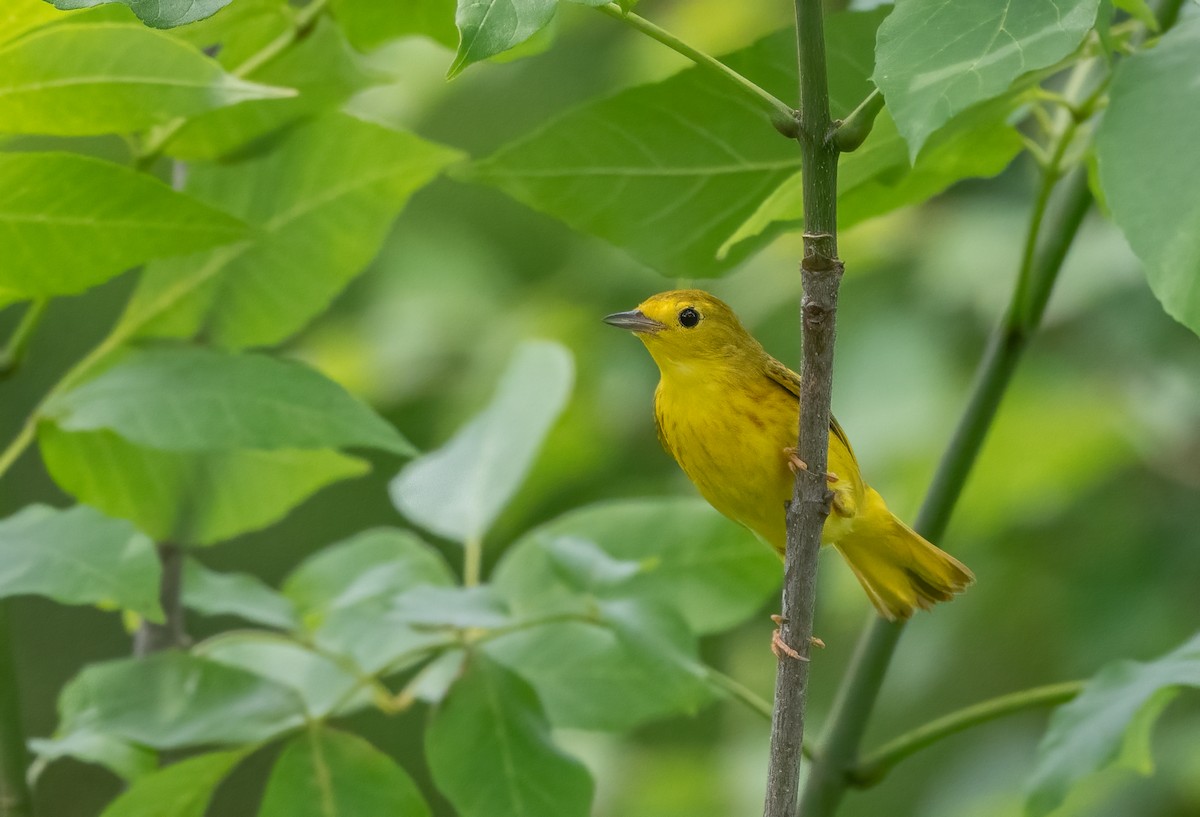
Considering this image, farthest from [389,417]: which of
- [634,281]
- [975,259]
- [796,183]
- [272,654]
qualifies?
[796,183]

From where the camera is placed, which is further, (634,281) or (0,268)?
(634,281)

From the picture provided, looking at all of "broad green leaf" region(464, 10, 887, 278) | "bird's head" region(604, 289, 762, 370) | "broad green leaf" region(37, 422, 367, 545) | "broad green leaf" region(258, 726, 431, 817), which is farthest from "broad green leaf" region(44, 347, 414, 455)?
"bird's head" region(604, 289, 762, 370)

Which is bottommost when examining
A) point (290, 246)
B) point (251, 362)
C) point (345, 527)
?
point (345, 527)

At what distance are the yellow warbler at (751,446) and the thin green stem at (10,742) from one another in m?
0.91

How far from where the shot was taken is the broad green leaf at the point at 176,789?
1585 millimetres

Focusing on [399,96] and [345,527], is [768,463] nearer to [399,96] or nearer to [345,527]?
[399,96]

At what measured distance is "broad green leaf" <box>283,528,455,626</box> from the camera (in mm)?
1868

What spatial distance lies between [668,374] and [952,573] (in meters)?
0.53

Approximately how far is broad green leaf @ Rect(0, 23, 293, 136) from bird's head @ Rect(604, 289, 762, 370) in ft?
3.01

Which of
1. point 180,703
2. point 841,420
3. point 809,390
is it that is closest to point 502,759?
point 180,703

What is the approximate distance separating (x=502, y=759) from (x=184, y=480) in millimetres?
511

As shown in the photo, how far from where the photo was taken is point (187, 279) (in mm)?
1714

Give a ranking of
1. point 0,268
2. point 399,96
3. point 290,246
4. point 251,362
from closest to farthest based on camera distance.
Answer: point 0,268, point 251,362, point 290,246, point 399,96

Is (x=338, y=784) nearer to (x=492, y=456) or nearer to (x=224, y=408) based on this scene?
(x=224, y=408)
